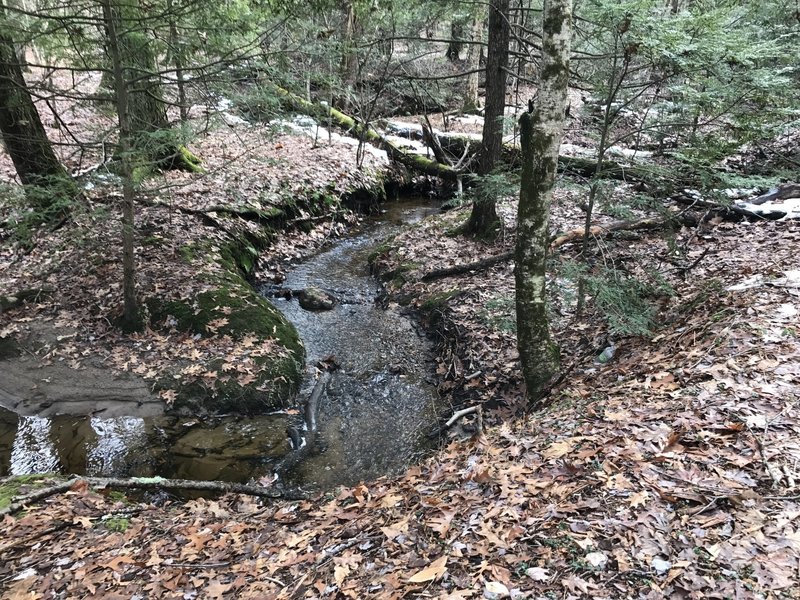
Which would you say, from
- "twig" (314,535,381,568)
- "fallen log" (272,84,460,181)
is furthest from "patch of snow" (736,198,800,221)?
"twig" (314,535,381,568)

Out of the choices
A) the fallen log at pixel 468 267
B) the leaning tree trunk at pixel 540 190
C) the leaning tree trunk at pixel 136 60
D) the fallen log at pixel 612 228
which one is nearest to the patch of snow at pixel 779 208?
the fallen log at pixel 612 228

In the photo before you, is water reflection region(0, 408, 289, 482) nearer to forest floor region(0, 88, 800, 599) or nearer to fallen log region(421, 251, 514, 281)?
forest floor region(0, 88, 800, 599)

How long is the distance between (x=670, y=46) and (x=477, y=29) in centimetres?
1908

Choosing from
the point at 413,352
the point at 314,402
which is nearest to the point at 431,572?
the point at 314,402

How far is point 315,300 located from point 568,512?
7401mm

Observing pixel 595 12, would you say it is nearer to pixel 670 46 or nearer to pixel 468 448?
pixel 670 46

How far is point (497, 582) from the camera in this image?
2908 millimetres

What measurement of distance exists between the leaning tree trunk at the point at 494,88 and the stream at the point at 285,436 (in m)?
3.65

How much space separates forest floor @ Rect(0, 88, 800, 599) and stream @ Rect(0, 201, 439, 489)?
76cm

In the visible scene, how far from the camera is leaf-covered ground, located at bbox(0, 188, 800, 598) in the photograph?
287 centimetres

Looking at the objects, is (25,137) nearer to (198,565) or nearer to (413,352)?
(413,352)

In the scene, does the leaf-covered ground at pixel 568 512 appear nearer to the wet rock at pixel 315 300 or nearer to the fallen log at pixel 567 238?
the fallen log at pixel 567 238

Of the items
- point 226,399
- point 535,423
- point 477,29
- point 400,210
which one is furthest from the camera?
point 477,29

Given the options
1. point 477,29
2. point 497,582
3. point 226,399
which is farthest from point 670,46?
point 477,29
